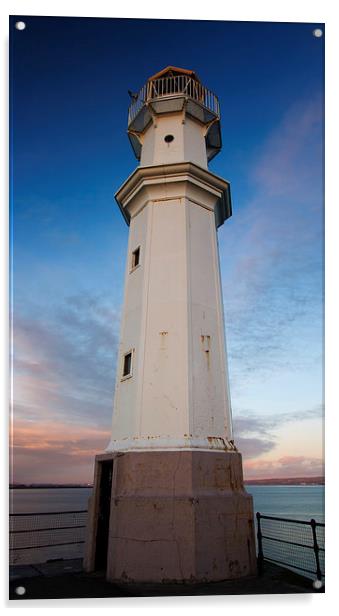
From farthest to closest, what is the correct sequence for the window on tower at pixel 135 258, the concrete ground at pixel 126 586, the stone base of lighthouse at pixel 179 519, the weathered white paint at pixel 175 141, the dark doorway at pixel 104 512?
the weathered white paint at pixel 175 141 → the window on tower at pixel 135 258 → the dark doorway at pixel 104 512 → the stone base of lighthouse at pixel 179 519 → the concrete ground at pixel 126 586

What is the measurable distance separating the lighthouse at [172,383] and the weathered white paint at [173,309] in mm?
15

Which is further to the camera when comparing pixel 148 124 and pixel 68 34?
pixel 148 124

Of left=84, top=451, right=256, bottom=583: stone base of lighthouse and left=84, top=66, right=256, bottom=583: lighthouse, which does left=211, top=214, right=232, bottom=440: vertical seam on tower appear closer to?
left=84, top=66, right=256, bottom=583: lighthouse

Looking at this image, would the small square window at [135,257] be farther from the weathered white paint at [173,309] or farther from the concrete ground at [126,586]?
the concrete ground at [126,586]

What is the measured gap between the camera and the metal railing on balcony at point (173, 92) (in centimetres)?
753

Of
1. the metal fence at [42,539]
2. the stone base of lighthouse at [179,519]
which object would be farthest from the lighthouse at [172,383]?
the metal fence at [42,539]

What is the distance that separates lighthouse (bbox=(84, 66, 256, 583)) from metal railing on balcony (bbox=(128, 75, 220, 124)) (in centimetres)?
2

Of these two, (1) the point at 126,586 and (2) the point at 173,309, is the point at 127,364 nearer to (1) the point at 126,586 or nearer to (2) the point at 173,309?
(2) the point at 173,309

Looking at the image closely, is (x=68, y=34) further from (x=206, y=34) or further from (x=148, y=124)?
(x=148, y=124)

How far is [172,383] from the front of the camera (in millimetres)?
5695

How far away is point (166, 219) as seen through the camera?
6664 mm

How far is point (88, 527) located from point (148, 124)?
21.1 feet

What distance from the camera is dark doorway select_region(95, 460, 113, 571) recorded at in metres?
5.84

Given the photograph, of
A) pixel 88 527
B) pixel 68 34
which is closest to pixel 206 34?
pixel 68 34
